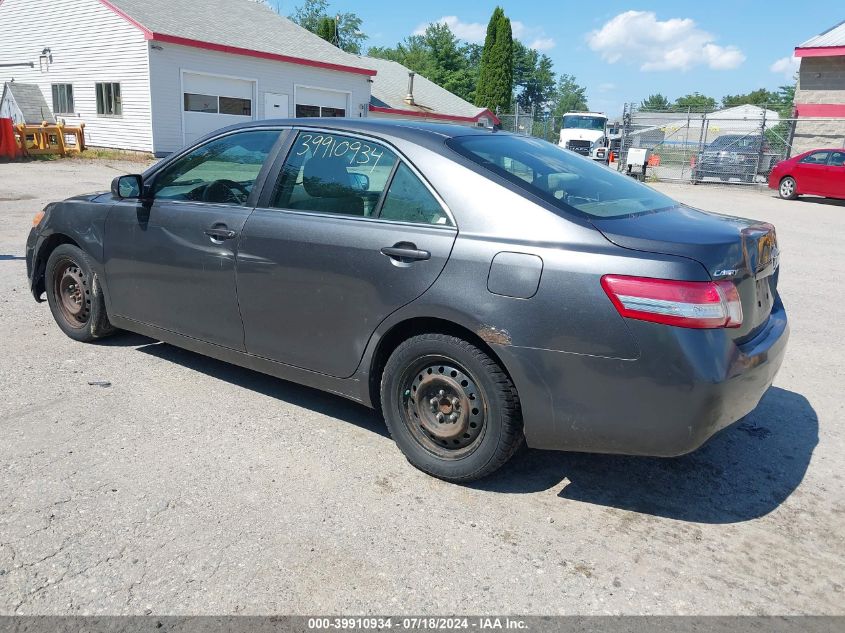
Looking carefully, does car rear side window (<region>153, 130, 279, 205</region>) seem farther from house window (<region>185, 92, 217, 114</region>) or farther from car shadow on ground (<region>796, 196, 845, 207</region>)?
house window (<region>185, 92, 217, 114</region>)

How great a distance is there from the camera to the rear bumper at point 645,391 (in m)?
2.71

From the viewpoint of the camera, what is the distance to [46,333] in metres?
5.32

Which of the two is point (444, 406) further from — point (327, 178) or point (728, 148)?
point (728, 148)

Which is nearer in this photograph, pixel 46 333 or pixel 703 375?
pixel 703 375

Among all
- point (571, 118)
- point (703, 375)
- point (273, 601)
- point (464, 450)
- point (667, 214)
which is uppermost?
point (571, 118)

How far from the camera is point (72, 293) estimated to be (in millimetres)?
5086

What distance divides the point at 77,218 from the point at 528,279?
11.4 feet

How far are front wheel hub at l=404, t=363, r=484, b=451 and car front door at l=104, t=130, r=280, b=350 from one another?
1.22 metres

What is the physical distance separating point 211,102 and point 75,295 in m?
21.5

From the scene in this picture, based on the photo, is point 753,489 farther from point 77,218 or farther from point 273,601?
point 77,218

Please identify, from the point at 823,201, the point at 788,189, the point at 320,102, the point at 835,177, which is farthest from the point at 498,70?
the point at 835,177

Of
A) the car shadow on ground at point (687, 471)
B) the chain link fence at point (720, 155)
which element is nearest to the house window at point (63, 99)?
the chain link fence at point (720, 155)

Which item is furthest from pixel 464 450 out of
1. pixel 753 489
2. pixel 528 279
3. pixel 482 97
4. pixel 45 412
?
pixel 482 97

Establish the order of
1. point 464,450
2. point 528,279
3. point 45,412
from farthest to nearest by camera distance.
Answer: point 45,412 < point 464,450 < point 528,279
